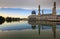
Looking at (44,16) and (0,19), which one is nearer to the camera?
(0,19)

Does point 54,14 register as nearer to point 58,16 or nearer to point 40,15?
point 58,16

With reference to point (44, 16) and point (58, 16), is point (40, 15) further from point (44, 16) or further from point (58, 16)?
point (58, 16)

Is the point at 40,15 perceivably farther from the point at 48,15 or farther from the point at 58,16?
the point at 58,16

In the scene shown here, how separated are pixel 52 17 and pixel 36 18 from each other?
329 inches

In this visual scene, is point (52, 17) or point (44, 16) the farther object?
point (44, 16)

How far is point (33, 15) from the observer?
5644 centimetres

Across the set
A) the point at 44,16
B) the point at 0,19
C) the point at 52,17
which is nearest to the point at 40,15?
the point at 44,16

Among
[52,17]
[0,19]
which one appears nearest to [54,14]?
[52,17]

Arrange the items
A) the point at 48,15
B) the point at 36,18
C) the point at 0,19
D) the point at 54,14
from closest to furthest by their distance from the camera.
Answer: the point at 0,19
the point at 54,14
the point at 48,15
the point at 36,18

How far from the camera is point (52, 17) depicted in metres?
49.4

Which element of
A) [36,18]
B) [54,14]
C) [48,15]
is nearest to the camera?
[54,14]

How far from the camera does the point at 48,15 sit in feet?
170

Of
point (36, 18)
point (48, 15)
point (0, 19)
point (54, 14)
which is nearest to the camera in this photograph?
point (0, 19)

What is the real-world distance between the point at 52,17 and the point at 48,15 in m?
2.85
